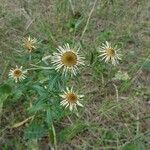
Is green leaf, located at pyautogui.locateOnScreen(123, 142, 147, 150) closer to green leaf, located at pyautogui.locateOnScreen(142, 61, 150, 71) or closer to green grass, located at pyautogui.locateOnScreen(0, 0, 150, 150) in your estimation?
green grass, located at pyautogui.locateOnScreen(0, 0, 150, 150)

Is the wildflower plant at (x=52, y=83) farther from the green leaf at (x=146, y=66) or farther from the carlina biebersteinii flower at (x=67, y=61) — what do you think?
the green leaf at (x=146, y=66)

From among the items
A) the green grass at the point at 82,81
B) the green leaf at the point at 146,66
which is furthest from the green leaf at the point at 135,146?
the green leaf at the point at 146,66

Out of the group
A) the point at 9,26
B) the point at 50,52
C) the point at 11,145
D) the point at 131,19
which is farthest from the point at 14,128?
the point at 131,19

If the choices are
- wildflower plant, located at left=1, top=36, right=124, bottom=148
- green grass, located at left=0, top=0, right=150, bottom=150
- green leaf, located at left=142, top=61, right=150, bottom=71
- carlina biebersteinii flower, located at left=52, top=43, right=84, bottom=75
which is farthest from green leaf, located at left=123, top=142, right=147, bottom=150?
green leaf, located at left=142, top=61, right=150, bottom=71

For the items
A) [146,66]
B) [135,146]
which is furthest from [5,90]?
[146,66]

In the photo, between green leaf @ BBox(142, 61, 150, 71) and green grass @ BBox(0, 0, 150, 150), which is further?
green leaf @ BBox(142, 61, 150, 71)

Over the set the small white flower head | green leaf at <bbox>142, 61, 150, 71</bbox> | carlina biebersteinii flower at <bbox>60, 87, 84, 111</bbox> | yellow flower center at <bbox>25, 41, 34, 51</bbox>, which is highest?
green leaf at <bbox>142, 61, 150, 71</bbox>

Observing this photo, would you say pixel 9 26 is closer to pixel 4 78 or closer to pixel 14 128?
pixel 4 78
